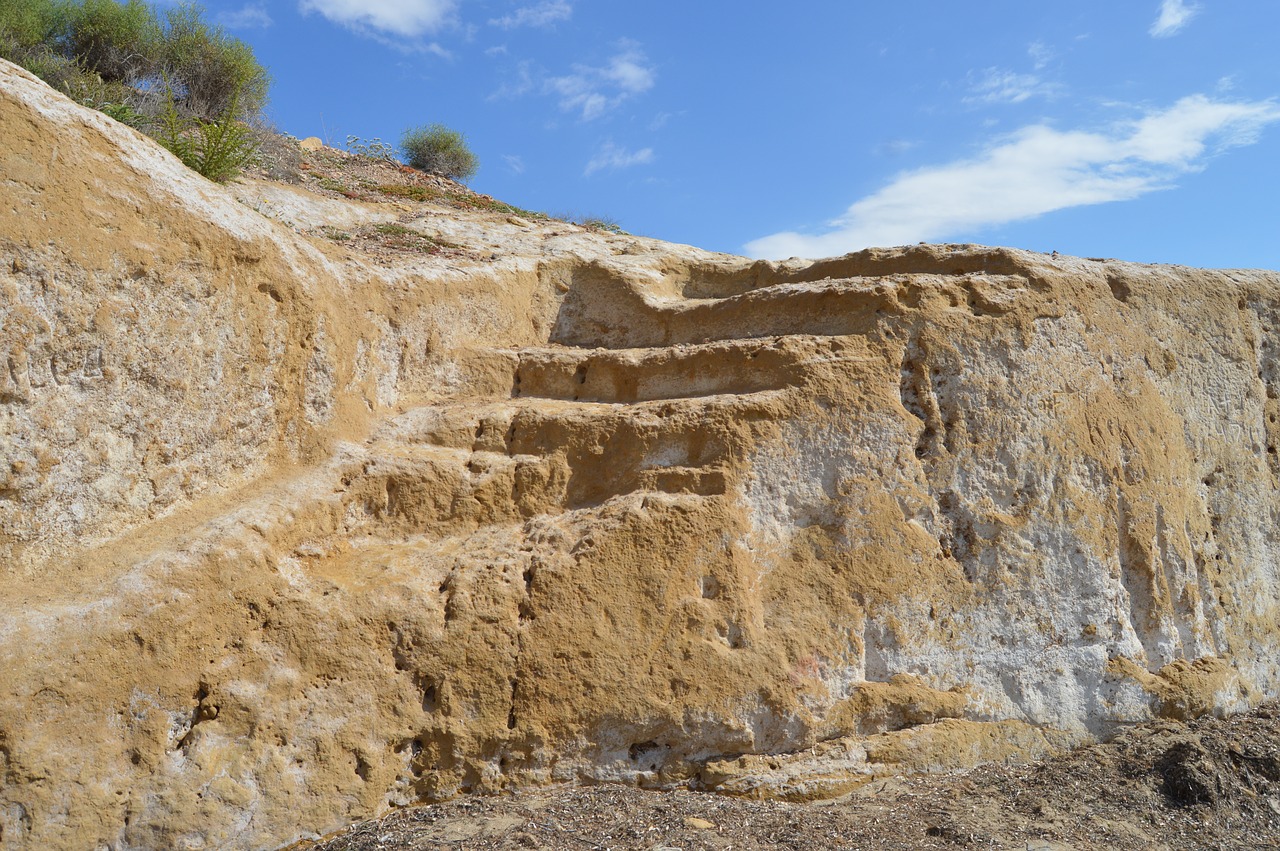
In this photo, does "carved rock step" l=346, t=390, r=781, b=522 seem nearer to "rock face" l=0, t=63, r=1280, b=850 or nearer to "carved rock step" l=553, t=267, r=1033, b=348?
"rock face" l=0, t=63, r=1280, b=850

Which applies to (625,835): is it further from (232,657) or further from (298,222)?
(298,222)

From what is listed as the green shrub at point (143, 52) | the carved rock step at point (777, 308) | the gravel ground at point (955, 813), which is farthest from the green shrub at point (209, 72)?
the gravel ground at point (955, 813)

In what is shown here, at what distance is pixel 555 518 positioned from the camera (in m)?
6.24

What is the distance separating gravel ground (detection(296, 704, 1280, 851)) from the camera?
4934 mm

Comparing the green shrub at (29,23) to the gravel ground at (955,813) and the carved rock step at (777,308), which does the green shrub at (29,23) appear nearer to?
the carved rock step at (777,308)

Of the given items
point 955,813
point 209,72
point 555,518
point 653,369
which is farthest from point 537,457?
point 209,72

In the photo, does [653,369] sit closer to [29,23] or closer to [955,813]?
[955,813]

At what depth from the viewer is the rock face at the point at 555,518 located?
495cm

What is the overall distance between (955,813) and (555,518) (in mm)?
3100

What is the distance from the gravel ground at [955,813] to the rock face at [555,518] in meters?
0.18

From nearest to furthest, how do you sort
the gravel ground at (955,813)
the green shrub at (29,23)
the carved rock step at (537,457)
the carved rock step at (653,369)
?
the gravel ground at (955,813), the carved rock step at (537,457), the carved rock step at (653,369), the green shrub at (29,23)

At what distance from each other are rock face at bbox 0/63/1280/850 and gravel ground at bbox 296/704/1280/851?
0.18 m

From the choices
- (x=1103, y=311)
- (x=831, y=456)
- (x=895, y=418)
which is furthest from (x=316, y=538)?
(x=1103, y=311)

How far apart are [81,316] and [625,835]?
4.28 metres
